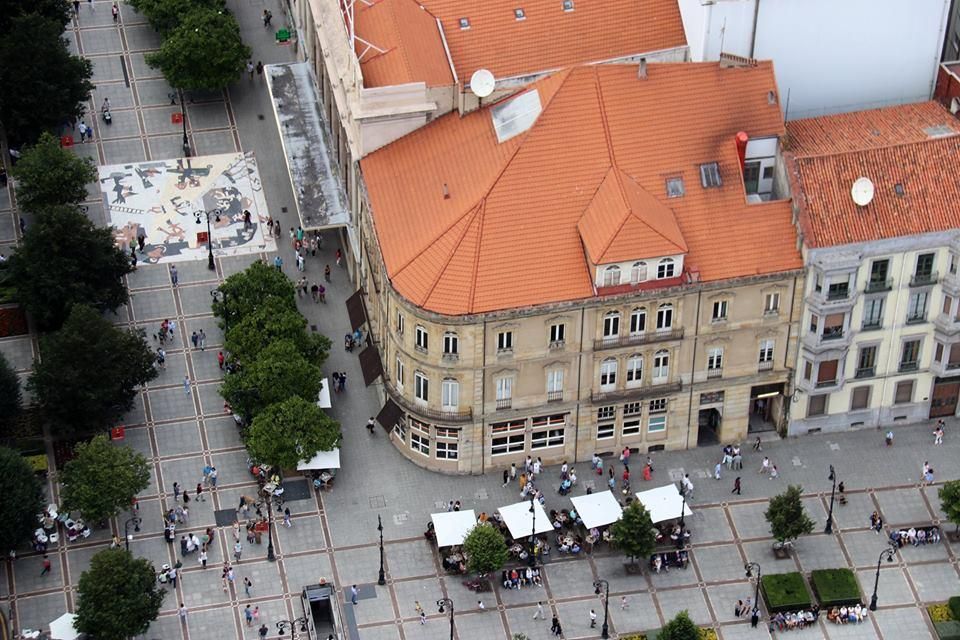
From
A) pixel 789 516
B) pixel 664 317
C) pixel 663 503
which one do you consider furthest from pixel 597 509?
pixel 664 317

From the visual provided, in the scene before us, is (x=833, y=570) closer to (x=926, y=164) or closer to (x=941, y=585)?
(x=941, y=585)

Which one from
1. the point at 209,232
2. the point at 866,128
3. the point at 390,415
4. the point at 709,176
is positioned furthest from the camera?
the point at 209,232

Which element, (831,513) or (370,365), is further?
(370,365)

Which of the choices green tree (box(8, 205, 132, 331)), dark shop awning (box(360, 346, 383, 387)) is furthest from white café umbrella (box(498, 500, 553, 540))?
green tree (box(8, 205, 132, 331))

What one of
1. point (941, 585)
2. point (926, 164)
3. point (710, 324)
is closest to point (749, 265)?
point (710, 324)

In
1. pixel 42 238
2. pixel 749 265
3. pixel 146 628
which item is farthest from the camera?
pixel 42 238

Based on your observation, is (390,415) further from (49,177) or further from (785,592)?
(49,177)

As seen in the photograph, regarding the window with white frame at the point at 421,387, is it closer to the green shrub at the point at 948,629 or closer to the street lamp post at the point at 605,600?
the street lamp post at the point at 605,600

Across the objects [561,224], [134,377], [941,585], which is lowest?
[941,585]
